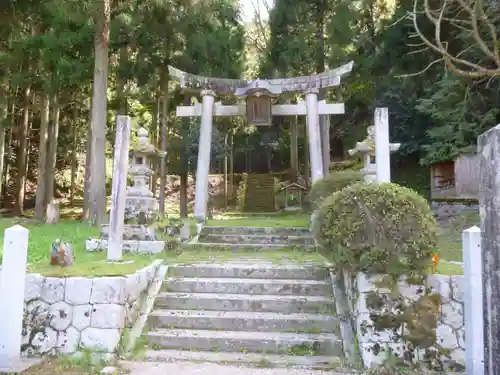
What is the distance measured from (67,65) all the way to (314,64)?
9256 mm

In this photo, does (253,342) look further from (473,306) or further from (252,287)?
(473,306)

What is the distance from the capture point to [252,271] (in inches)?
205

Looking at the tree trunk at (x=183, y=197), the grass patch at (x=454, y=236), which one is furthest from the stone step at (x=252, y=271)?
the tree trunk at (x=183, y=197)

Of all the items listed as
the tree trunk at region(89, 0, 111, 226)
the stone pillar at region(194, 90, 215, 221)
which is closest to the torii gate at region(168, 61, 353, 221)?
the stone pillar at region(194, 90, 215, 221)

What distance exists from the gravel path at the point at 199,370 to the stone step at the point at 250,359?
107 millimetres

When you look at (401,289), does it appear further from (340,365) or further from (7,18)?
(7,18)

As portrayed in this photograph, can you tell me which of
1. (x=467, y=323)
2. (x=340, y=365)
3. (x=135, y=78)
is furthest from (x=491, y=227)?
(x=135, y=78)

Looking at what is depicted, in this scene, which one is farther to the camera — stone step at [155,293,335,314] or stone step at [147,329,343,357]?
stone step at [155,293,335,314]

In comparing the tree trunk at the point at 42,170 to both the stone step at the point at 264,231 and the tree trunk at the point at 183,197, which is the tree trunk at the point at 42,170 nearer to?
the tree trunk at the point at 183,197

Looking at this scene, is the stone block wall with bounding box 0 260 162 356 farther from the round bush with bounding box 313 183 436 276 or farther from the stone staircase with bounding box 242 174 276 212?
the stone staircase with bounding box 242 174 276 212

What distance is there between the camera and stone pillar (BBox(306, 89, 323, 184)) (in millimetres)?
10469

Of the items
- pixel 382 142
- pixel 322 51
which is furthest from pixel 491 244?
pixel 322 51

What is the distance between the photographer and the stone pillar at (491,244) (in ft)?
6.68

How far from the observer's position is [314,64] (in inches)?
658
